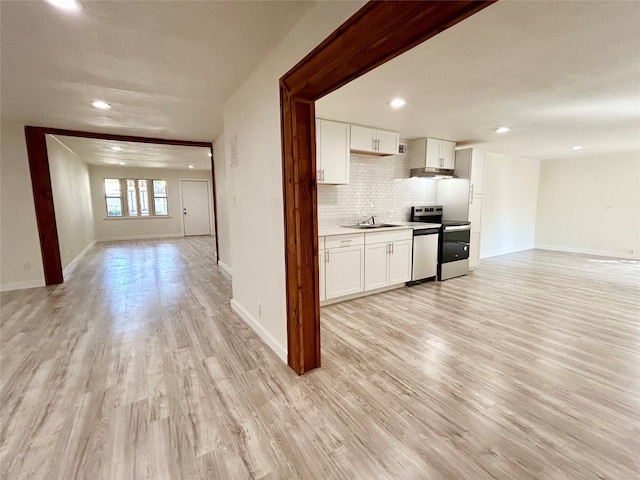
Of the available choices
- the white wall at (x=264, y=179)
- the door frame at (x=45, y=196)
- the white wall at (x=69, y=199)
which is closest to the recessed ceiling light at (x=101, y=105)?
the white wall at (x=264, y=179)

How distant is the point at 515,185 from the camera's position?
6969mm

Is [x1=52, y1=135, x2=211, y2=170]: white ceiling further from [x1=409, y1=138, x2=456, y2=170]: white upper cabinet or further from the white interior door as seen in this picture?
[x1=409, y1=138, x2=456, y2=170]: white upper cabinet

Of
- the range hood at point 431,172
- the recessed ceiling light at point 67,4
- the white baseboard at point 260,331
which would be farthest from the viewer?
the range hood at point 431,172

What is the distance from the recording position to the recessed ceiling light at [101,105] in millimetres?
3150

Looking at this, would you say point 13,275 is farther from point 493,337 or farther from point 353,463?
point 493,337

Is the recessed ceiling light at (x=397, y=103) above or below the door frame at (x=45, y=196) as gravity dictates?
above

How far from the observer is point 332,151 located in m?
3.66

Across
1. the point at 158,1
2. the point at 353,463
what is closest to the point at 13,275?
the point at 158,1

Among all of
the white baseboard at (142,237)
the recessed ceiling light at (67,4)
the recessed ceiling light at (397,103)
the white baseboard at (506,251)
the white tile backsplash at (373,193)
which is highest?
the recessed ceiling light at (67,4)

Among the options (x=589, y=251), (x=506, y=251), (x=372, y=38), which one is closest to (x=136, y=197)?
(x=372, y=38)

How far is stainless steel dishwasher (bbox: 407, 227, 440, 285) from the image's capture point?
4.27 metres

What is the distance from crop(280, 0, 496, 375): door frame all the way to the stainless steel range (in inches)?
123

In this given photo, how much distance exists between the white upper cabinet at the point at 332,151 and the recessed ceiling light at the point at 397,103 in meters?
0.83

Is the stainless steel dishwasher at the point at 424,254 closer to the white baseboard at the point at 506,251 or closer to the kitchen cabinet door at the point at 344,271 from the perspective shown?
the kitchen cabinet door at the point at 344,271
